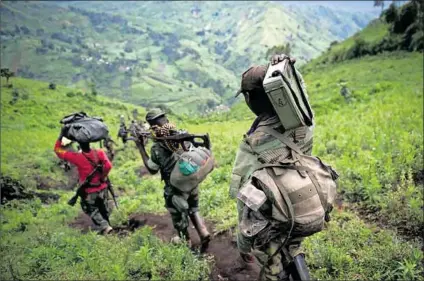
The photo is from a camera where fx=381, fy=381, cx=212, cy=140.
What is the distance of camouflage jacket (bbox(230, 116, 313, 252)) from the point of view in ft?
10.9

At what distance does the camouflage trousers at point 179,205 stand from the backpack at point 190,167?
0.88ft

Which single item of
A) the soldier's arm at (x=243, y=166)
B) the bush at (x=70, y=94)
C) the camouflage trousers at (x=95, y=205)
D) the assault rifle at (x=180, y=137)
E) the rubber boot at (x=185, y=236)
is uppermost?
the soldier's arm at (x=243, y=166)

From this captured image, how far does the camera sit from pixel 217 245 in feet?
22.5

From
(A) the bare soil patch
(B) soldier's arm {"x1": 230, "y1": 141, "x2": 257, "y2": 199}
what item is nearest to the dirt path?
(A) the bare soil patch

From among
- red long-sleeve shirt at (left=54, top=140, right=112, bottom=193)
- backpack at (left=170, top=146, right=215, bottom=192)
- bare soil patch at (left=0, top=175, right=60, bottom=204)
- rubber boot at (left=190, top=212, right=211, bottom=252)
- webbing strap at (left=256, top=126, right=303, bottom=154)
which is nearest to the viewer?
webbing strap at (left=256, top=126, right=303, bottom=154)

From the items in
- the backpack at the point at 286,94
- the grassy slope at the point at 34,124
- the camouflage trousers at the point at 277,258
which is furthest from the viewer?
the grassy slope at the point at 34,124

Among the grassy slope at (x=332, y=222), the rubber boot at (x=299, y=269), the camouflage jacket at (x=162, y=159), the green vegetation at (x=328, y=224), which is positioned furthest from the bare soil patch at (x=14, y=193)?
the rubber boot at (x=299, y=269)

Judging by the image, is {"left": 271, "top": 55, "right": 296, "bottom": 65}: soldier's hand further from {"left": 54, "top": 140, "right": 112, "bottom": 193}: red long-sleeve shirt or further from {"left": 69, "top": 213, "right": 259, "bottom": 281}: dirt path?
{"left": 54, "top": 140, "right": 112, "bottom": 193}: red long-sleeve shirt

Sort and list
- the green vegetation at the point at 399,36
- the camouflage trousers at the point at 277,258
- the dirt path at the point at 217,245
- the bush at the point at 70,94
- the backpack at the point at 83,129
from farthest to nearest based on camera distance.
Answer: the bush at the point at 70,94, the green vegetation at the point at 399,36, the backpack at the point at 83,129, the dirt path at the point at 217,245, the camouflage trousers at the point at 277,258

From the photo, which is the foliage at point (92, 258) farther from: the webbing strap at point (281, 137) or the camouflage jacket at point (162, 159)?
the webbing strap at point (281, 137)

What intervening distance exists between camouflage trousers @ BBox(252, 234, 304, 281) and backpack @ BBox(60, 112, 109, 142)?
15.4 feet

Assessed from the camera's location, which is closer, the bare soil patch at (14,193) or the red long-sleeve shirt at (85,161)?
the red long-sleeve shirt at (85,161)

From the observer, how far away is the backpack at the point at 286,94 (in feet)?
9.71

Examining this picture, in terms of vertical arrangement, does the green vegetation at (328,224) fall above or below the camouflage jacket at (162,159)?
below
